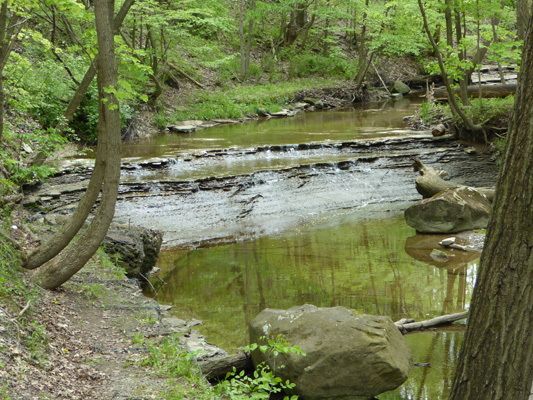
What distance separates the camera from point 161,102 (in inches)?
778

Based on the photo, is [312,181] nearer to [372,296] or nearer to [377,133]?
[377,133]

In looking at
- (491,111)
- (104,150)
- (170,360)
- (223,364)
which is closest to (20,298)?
(170,360)

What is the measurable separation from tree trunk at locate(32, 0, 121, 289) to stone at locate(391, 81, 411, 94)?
963 inches

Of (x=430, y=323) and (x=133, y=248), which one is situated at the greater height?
(x=133, y=248)

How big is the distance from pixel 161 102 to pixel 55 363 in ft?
55.1

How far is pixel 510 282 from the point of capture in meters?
2.54

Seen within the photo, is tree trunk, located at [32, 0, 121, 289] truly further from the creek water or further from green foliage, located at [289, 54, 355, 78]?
green foliage, located at [289, 54, 355, 78]

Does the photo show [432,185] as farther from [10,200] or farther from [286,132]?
[10,200]

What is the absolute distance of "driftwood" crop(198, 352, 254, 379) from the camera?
493cm

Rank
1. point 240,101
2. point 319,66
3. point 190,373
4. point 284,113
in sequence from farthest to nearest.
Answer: point 319,66 → point 284,113 → point 240,101 → point 190,373

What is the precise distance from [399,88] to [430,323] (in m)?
23.5

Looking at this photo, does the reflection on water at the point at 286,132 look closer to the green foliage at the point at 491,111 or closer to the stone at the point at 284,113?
the stone at the point at 284,113

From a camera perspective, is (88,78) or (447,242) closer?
(88,78)

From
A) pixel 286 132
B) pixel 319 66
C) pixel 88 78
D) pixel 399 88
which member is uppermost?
pixel 319 66
